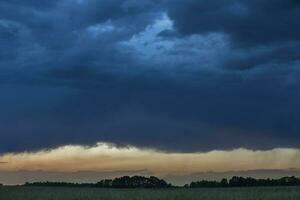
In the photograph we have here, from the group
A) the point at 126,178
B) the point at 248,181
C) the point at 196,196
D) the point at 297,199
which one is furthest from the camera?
the point at 126,178

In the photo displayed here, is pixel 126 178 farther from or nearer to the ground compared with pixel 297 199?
farther from the ground

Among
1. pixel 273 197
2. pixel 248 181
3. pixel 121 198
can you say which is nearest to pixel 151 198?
pixel 121 198

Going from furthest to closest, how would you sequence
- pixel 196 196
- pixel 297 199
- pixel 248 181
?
pixel 248 181
pixel 196 196
pixel 297 199

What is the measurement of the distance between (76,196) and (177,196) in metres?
7.90

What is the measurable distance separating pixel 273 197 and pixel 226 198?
3535 mm

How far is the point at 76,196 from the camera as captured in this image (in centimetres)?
4734

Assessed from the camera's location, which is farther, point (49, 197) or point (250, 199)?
point (49, 197)

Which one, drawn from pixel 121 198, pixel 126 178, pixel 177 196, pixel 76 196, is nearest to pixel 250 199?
pixel 177 196

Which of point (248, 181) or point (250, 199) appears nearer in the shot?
point (250, 199)

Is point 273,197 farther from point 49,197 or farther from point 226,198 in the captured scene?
point 49,197

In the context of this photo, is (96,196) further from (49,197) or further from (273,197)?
(273,197)

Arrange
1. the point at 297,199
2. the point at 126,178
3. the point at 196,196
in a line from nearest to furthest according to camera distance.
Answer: the point at 297,199 → the point at 196,196 → the point at 126,178

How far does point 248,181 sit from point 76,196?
4371 centimetres

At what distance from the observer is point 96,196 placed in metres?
46.7
